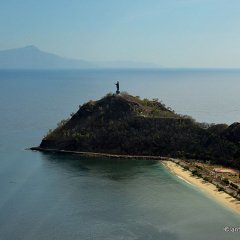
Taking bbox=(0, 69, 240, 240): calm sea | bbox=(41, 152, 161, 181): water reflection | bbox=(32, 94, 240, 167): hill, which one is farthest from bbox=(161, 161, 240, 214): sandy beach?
bbox=(32, 94, 240, 167): hill

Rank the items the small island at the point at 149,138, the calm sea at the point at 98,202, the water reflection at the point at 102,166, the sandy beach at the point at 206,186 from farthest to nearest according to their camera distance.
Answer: the small island at the point at 149,138 → the water reflection at the point at 102,166 → the sandy beach at the point at 206,186 → the calm sea at the point at 98,202

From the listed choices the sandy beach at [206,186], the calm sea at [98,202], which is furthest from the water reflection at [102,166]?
the sandy beach at [206,186]

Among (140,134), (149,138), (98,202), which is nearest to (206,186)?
(98,202)

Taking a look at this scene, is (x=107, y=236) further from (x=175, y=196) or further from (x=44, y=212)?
(x=175, y=196)

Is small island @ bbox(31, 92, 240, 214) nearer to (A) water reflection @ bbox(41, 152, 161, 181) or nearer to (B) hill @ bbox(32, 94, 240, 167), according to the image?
(B) hill @ bbox(32, 94, 240, 167)

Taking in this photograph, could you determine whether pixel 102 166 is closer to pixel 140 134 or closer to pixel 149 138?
pixel 149 138

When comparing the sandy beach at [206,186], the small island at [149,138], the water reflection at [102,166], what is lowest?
the water reflection at [102,166]

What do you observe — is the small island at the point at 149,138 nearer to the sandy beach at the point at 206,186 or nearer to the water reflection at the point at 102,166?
the sandy beach at the point at 206,186
